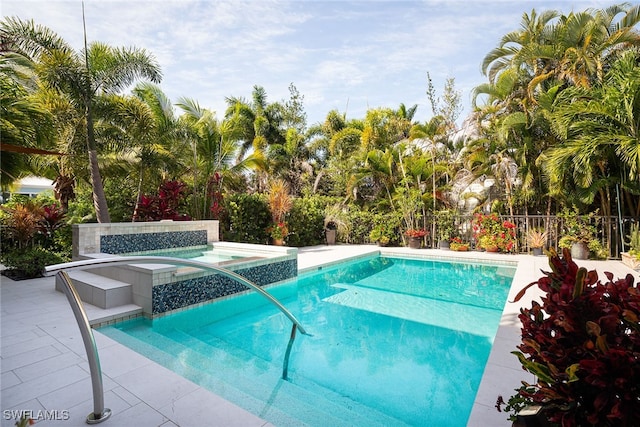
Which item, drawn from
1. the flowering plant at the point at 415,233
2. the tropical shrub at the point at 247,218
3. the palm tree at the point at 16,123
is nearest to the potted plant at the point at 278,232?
the tropical shrub at the point at 247,218

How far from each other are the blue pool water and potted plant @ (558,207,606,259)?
3954mm

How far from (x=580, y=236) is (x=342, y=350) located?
941 cm

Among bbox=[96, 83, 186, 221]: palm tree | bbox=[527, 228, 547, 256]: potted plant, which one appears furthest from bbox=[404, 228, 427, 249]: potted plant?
bbox=[96, 83, 186, 221]: palm tree

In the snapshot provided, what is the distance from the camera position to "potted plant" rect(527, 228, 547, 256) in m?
10.9

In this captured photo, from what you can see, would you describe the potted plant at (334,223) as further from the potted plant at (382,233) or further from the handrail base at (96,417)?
the handrail base at (96,417)

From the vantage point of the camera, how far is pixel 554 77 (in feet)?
36.0

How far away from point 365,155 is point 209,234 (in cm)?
731

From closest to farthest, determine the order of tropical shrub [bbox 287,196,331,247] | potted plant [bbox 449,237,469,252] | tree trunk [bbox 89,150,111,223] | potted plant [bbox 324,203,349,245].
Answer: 1. tree trunk [bbox 89,150,111,223]
2. potted plant [bbox 449,237,469,252]
3. tropical shrub [bbox 287,196,331,247]
4. potted plant [bbox 324,203,349,245]

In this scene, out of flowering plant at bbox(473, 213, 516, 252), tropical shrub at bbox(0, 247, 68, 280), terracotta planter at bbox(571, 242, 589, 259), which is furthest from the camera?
flowering plant at bbox(473, 213, 516, 252)

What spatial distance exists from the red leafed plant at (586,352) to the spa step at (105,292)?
570cm

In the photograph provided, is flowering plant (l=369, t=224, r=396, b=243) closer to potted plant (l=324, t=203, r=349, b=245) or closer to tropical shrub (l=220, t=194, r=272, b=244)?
potted plant (l=324, t=203, r=349, b=245)

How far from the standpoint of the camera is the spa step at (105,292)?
17.6 ft

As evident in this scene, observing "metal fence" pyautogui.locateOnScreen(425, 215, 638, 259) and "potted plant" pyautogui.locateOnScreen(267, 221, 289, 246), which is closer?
"metal fence" pyautogui.locateOnScreen(425, 215, 638, 259)

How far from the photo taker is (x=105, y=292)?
17.5 ft
